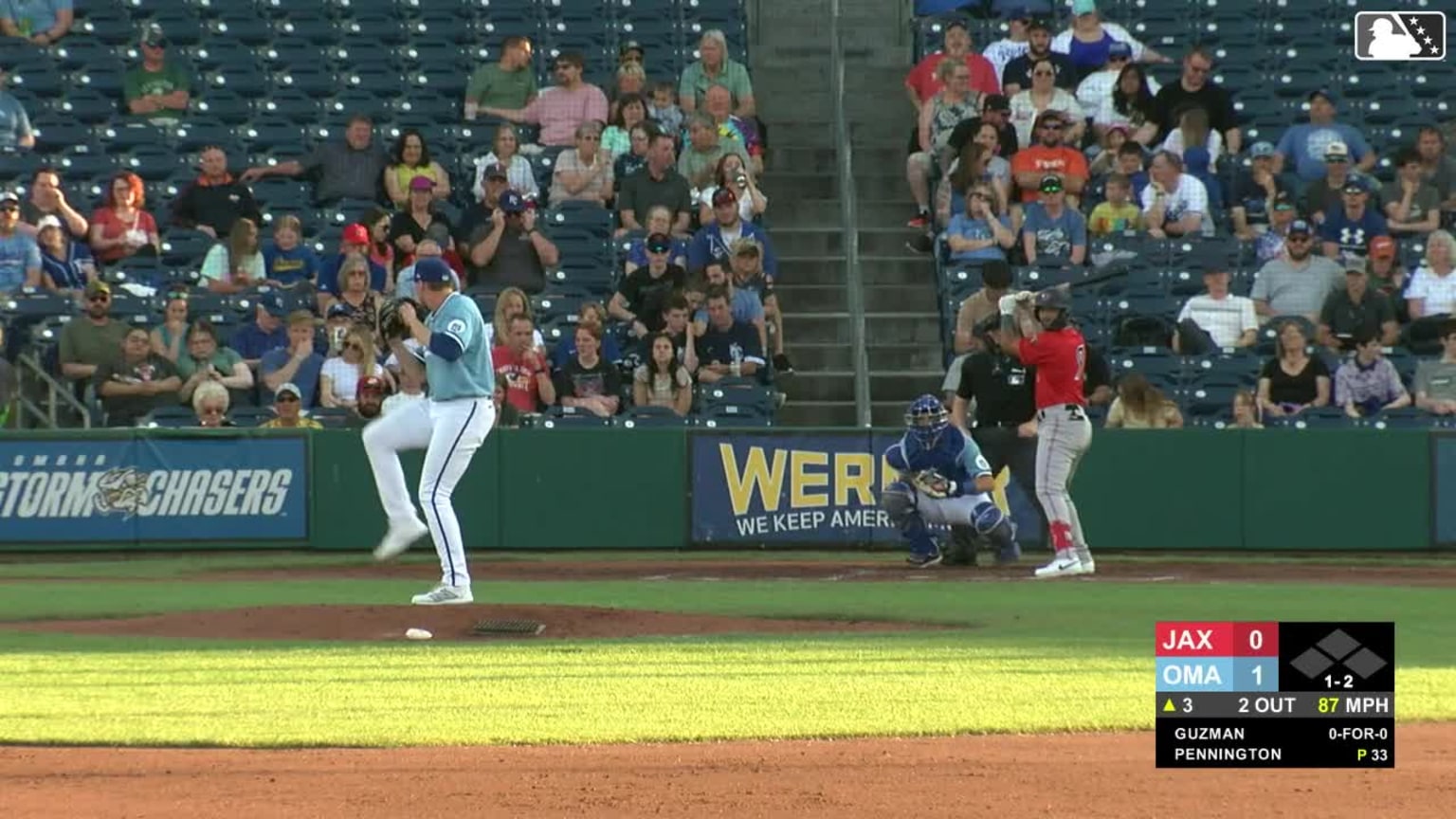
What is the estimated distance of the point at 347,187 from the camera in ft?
73.9

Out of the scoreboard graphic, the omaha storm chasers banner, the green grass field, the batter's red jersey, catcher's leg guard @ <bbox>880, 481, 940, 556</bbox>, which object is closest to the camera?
the scoreboard graphic

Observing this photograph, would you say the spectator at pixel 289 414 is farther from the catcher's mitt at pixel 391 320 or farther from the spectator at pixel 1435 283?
the spectator at pixel 1435 283

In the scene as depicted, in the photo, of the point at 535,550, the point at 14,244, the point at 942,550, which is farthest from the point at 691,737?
the point at 14,244

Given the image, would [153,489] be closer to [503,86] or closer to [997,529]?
[503,86]

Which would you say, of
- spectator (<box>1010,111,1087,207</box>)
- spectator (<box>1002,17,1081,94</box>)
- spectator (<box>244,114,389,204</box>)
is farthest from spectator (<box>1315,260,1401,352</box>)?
spectator (<box>244,114,389,204</box>)

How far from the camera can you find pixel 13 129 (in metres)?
23.0

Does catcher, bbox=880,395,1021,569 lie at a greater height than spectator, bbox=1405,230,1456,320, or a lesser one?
lesser

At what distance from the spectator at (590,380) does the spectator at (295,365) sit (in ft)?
7.00

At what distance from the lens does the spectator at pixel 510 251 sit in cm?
2139

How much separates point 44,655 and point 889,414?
11.4 m

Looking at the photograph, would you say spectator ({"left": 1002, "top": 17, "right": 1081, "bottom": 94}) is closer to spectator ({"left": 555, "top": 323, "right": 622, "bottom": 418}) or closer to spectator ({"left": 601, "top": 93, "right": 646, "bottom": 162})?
spectator ({"left": 601, "top": 93, "right": 646, "bottom": 162})

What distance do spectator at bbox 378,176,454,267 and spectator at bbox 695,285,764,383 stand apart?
8.70 ft

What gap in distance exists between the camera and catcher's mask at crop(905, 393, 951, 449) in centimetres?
1730

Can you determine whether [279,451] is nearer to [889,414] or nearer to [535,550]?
[535,550]
